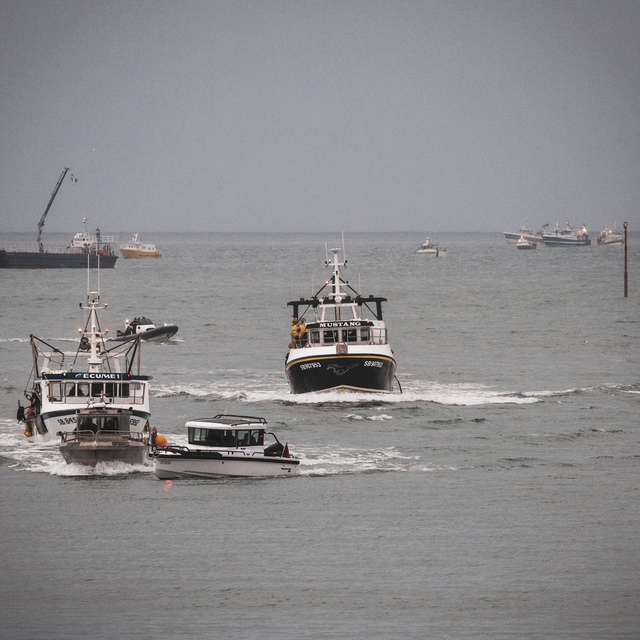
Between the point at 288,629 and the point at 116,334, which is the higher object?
the point at 116,334

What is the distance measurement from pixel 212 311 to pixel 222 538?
86323 mm

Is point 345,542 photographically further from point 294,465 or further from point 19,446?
point 19,446

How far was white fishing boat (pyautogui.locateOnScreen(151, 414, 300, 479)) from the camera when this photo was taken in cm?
4203

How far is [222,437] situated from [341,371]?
1772 centimetres

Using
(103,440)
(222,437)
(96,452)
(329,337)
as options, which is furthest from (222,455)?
(329,337)

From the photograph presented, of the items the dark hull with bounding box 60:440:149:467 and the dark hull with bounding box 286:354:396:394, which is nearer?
the dark hull with bounding box 60:440:149:467

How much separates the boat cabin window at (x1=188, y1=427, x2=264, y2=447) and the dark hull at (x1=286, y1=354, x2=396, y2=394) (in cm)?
1664

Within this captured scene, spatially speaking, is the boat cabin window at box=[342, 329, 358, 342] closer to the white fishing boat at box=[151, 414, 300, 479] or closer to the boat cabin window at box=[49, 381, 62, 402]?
the boat cabin window at box=[49, 381, 62, 402]

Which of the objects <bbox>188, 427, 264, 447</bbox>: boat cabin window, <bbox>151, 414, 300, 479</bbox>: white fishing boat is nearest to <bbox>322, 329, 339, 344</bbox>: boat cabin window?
<bbox>151, 414, 300, 479</bbox>: white fishing boat

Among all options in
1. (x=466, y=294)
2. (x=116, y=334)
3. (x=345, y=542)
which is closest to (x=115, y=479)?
(x=345, y=542)

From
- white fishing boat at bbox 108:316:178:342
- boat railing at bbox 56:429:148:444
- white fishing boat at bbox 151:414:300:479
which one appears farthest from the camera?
white fishing boat at bbox 108:316:178:342

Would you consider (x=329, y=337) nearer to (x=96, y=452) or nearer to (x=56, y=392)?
(x=56, y=392)

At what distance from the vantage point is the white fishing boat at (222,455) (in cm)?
4203

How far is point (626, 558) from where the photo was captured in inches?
1350
